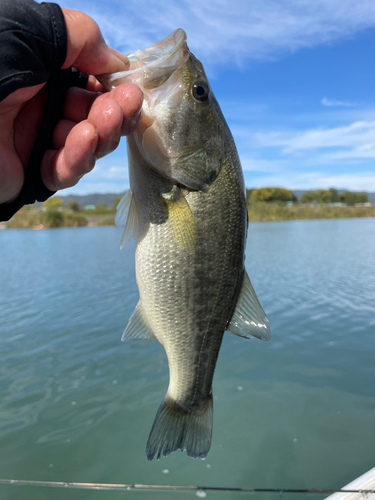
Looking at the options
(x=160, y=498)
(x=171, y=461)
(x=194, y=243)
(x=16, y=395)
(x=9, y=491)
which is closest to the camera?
(x=194, y=243)

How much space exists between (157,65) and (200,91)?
0.89ft

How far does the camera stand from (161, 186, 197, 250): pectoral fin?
1.82m

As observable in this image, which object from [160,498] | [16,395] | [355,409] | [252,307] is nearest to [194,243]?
[252,307]

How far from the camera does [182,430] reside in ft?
6.71

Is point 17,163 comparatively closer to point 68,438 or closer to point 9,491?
point 9,491

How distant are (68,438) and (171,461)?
1448mm

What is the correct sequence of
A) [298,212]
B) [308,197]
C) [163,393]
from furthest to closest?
[308,197] → [298,212] → [163,393]

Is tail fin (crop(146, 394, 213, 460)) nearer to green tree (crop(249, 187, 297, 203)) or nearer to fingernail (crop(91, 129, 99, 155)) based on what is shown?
fingernail (crop(91, 129, 99, 155))

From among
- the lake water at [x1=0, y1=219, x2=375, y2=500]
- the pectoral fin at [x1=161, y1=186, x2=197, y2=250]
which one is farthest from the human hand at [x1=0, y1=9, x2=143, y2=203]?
the lake water at [x1=0, y1=219, x2=375, y2=500]

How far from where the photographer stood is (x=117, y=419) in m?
4.75

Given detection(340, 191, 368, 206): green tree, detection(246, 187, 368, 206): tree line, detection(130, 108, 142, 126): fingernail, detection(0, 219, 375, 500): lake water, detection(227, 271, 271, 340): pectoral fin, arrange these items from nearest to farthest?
detection(130, 108, 142, 126): fingernail
detection(227, 271, 271, 340): pectoral fin
detection(0, 219, 375, 500): lake water
detection(246, 187, 368, 206): tree line
detection(340, 191, 368, 206): green tree

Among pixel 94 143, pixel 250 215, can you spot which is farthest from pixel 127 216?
pixel 250 215

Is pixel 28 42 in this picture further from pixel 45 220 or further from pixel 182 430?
pixel 45 220

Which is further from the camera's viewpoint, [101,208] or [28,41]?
[101,208]
